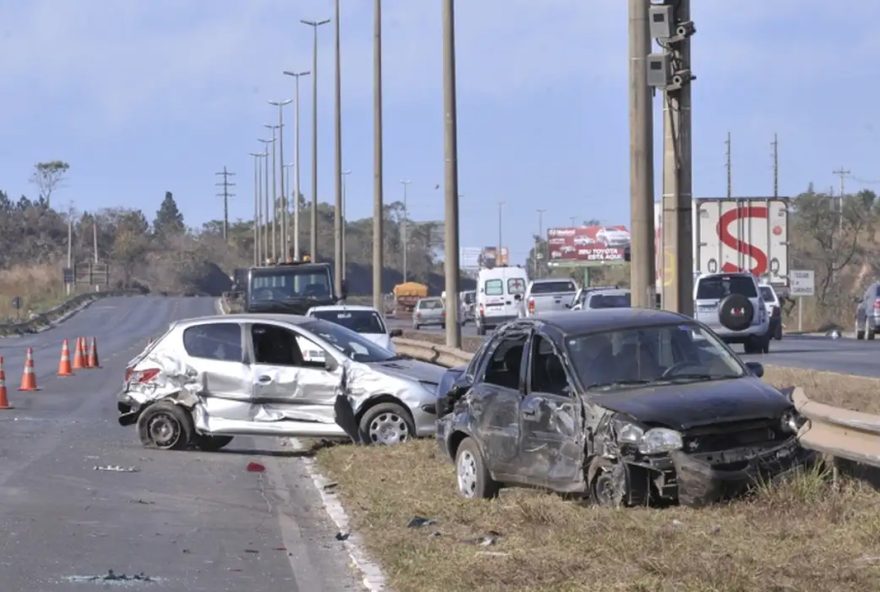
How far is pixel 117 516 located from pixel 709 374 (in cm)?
481

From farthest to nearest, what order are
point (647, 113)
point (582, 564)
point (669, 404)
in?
point (647, 113), point (669, 404), point (582, 564)

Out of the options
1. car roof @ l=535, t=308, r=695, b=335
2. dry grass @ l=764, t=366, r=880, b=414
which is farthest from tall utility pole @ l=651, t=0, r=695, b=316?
car roof @ l=535, t=308, r=695, b=335

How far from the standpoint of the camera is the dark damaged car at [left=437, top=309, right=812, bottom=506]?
32.2 feet

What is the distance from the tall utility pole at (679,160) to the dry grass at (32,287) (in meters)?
83.1

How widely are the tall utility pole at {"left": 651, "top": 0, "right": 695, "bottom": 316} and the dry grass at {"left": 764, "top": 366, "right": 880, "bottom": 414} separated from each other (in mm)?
1720

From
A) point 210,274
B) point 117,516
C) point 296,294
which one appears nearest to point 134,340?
point 296,294

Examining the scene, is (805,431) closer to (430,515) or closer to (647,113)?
(430,515)

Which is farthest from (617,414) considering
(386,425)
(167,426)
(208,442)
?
(208,442)

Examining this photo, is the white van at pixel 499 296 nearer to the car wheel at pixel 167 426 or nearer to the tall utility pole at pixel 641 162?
the tall utility pole at pixel 641 162

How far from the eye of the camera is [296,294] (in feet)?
125

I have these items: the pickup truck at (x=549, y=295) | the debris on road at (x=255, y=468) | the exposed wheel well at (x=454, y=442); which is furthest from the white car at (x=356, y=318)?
the pickup truck at (x=549, y=295)

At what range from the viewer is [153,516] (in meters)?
11.7

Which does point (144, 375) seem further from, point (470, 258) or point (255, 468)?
point (470, 258)

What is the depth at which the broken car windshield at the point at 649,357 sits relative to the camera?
1080 centimetres
